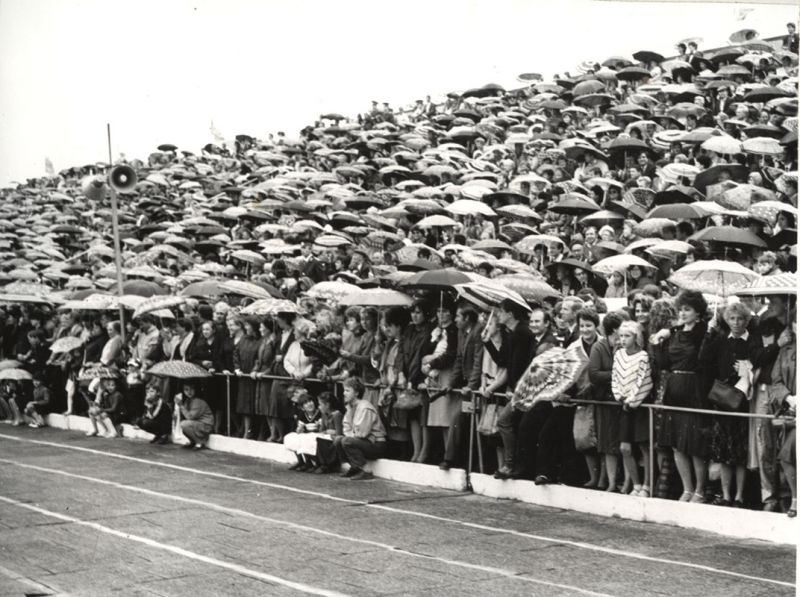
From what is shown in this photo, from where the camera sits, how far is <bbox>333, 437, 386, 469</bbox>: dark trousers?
15.1 m

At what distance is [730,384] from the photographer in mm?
11758

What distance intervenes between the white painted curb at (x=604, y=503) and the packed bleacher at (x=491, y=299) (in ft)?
0.52

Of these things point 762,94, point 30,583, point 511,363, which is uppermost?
point 762,94

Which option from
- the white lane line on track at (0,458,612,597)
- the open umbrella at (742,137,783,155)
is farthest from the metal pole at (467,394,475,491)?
the open umbrella at (742,137,783,155)

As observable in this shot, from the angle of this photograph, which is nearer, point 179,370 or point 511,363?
point 511,363

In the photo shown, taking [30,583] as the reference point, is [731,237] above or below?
above

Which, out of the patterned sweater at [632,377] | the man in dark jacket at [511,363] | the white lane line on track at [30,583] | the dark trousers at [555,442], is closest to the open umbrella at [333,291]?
the man in dark jacket at [511,363]

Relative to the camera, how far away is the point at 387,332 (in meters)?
Answer: 15.7

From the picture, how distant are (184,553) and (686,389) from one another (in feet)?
16.1

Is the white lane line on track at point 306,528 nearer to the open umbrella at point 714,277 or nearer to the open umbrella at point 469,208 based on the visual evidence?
the open umbrella at point 714,277

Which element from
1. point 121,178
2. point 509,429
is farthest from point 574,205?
point 509,429

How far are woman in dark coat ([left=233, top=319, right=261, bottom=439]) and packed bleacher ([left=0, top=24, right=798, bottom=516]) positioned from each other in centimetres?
4

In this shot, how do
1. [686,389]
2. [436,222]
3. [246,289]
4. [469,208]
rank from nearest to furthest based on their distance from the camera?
1. [686,389]
2. [246,289]
3. [469,208]
4. [436,222]

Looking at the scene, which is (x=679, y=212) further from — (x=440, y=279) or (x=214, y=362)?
(x=214, y=362)
